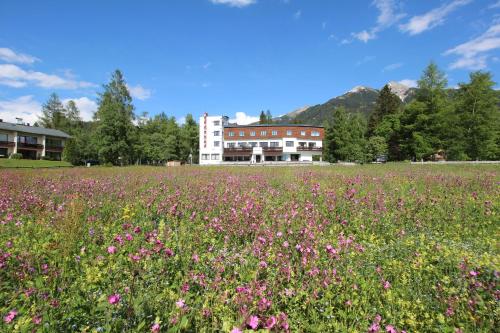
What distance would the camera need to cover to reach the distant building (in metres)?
65.7

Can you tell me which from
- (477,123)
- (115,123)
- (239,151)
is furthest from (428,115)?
(115,123)

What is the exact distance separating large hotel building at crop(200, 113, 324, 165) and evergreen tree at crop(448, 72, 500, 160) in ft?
103

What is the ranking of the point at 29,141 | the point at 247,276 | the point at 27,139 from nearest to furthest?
the point at 247,276 → the point at 27,139 → the point at 29,141

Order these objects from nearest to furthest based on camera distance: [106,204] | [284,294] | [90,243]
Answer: [284,294] < [90,243] < [106,204]

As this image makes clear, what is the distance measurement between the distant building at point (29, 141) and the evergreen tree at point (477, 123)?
92435 millimetres

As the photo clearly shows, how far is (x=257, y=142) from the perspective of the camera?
74.5 meters

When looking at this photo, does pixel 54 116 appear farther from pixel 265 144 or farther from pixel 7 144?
pixel 265 144

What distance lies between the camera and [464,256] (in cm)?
397

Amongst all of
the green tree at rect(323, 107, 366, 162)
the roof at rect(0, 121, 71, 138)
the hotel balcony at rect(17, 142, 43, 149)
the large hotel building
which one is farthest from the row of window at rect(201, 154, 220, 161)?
the hotel balcony at rect(17, 142, 43, 149)

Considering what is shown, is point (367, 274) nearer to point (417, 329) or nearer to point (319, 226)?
point (417, 329)

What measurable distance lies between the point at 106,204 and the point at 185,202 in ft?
6.39

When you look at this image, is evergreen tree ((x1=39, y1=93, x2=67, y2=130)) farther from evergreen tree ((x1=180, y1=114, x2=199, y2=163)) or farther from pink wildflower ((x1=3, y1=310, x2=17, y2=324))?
pink wildflower ((x1=3, y1=310, x2=17, y2=324))

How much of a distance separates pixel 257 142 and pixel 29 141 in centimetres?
5875

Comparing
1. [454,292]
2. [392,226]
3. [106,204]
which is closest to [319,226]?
[392,226]
